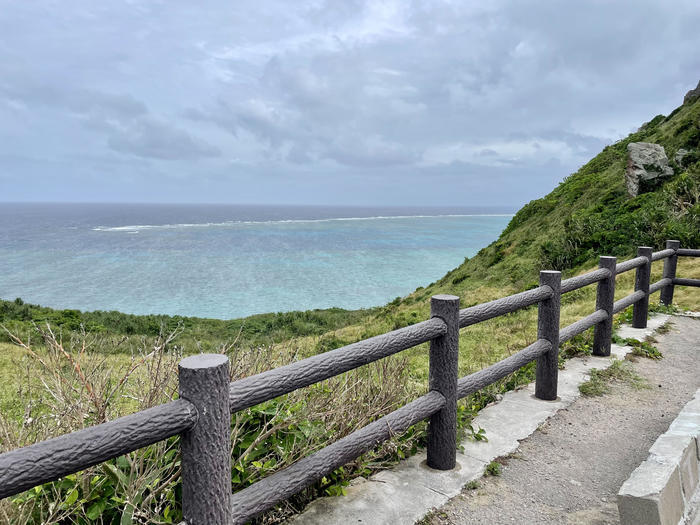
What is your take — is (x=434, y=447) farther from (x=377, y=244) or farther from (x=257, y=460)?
(x=377, y=244)

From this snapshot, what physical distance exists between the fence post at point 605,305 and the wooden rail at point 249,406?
177cm

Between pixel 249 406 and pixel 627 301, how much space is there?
6111mm

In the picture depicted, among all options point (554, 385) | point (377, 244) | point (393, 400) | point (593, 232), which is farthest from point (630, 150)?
point (377, 244)

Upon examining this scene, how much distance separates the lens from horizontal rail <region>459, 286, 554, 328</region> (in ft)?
11.3

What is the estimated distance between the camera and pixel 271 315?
95.3 ft

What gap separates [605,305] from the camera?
582 cm

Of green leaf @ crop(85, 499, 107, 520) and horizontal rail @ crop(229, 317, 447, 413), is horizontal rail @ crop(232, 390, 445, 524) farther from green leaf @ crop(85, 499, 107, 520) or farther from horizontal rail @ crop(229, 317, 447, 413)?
green leaf @ crop(85, 499, 107, 520)

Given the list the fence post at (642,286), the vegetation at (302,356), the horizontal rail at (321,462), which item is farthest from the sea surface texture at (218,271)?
the horizontal rail at (321,462)

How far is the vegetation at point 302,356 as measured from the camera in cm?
242

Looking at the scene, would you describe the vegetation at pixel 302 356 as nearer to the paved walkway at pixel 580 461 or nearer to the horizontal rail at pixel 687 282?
the paved walkway at pixel 580 461

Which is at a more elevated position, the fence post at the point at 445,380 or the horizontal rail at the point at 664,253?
the horizontal rail at the point at 664,253

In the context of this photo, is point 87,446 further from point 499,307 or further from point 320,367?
point 499,307

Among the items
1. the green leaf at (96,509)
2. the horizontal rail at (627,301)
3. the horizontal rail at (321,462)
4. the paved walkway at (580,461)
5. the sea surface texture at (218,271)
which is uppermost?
the horizontal rail at (627,301)

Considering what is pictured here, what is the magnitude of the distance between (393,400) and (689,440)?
1.84 metres
